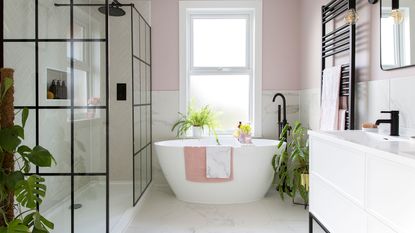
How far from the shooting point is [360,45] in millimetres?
2785

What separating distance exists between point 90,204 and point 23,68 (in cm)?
113

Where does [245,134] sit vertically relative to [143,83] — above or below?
below

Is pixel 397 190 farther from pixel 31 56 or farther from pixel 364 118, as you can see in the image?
pixel 31 56

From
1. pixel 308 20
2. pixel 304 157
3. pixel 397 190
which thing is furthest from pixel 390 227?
pixel 308 20

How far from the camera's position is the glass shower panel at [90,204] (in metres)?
2.54

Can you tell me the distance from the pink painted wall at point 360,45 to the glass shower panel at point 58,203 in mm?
2332

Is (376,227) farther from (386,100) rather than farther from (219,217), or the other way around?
(219,217)

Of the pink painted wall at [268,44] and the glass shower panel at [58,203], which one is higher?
the pink painted wall at [268,44]

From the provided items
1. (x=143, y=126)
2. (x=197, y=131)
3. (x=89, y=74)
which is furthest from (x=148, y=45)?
(x=89, y=74)

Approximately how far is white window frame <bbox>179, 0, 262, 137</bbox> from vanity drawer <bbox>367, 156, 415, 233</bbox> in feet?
9.29

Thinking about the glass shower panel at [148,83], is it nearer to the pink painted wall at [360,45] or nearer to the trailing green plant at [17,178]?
the pink painted wall at [360,45]

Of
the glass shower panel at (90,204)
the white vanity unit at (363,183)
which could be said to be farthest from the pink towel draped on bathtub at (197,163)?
the white vanity unit at (363,183)

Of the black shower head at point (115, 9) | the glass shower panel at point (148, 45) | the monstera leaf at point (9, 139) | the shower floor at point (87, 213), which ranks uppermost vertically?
Result: the black shower head at point (115, 9)

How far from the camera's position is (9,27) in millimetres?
2238
